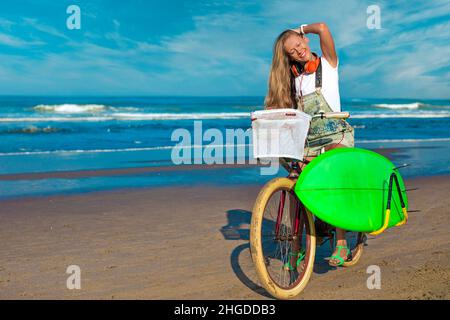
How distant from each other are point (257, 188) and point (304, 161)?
4.53 metres

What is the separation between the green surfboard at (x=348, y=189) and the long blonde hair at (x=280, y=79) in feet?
1.80

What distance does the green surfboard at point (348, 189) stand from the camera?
11.2 ft

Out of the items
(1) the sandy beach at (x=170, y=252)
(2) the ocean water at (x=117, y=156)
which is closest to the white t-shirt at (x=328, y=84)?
(1) the sandy beach at (x=170, y=252)

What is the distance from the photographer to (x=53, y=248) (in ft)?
16.0

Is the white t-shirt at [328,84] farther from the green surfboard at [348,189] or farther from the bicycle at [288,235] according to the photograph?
the green surfboard at [348,189]

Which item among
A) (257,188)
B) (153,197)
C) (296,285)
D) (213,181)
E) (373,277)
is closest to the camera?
(296,285)

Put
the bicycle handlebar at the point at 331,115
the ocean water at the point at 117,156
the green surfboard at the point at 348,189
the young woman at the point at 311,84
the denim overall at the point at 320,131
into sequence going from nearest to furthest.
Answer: the green surfboard at the point at 348,189 < the bicycle handlebar at the point at 331,115 < the young woman at the point at 311,84 < the denim overall at the point at 320,131 < the ocean water at the point at 117,156

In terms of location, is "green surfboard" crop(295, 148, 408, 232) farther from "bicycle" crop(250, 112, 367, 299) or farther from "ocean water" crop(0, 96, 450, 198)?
"ocean water" crop(0, 96, 450, 198)

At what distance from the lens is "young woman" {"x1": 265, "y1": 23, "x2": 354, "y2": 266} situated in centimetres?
365

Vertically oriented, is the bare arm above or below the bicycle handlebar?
above

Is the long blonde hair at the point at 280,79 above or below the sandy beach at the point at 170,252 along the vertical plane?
above

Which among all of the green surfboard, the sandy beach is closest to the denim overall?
the green surfboard
